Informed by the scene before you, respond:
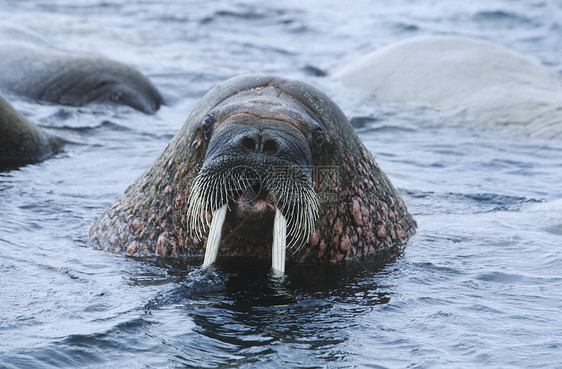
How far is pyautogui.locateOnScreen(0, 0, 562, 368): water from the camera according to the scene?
470 cm

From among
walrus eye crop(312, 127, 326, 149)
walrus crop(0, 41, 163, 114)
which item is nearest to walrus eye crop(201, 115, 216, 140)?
walrus eye crop(312, 127, 326, 149)

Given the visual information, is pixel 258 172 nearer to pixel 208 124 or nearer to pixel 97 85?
pixel 208 124

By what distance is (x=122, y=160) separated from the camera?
9.94 metres

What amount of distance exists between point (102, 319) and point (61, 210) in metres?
2.90

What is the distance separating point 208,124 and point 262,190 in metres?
0.75

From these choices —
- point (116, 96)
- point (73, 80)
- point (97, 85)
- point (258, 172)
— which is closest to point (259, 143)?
point (258, 172)

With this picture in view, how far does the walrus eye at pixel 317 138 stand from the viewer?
5.87m

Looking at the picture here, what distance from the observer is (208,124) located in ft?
19.3

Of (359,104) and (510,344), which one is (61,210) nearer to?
(510,344)

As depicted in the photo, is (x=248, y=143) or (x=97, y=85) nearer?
(x=248, y=143)

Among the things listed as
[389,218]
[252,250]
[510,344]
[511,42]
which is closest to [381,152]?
[389,218]

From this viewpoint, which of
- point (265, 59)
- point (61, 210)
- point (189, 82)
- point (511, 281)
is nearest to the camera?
point (511, 281)

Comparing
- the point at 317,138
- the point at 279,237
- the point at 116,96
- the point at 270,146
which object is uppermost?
the point at 116,96

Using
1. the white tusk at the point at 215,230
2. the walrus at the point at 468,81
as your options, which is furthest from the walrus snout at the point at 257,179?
the walrus at the point at 468,81
